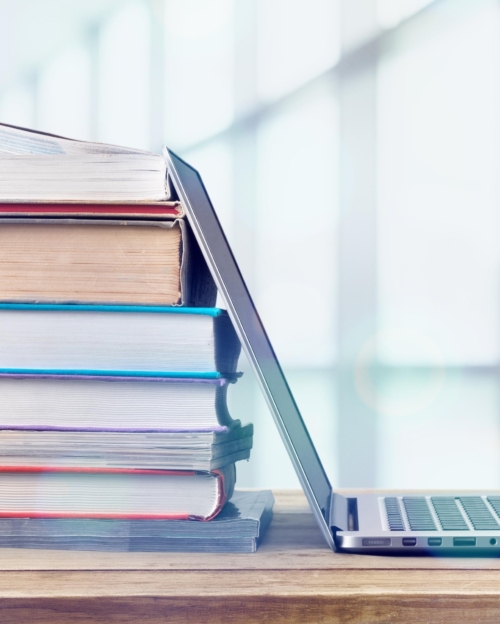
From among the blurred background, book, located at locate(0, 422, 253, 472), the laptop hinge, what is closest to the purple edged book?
book, located at locate(0, 422, 253, 472)

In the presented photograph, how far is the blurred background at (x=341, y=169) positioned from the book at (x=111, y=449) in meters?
2.06

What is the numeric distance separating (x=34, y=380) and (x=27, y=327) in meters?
0.05

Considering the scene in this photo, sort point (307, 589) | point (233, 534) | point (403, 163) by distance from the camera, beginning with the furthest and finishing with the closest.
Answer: point (403, 163)
point (233, 534)
point (307, 589)

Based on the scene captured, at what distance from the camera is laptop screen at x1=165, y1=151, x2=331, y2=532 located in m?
0.58

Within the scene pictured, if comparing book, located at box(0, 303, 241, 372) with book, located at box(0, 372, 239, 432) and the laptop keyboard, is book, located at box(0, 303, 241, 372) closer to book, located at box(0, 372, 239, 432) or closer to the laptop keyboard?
book, located at box(0, 372, 239, 432)

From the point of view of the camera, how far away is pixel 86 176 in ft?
2.09

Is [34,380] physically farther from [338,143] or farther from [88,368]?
[338,143]

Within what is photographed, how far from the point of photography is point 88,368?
0.63 meters

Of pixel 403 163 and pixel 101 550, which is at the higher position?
pixel 403 163

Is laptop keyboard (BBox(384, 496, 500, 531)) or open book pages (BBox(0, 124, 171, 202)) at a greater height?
open book pages (BBox(0, 124, 171, 202))

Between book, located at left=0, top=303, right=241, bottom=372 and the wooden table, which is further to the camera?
book, located at left=0, top=303, right=241, bottom=372

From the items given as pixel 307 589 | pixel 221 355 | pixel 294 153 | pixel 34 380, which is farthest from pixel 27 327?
pixel 294 153

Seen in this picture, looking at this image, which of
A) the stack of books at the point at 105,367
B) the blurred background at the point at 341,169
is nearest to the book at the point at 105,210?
the stack of books at the point at 105,367

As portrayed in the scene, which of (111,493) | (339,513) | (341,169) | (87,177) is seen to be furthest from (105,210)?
(341,169)
